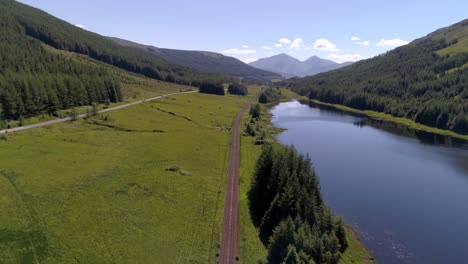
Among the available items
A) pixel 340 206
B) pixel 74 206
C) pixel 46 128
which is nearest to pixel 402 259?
pixel 340 206

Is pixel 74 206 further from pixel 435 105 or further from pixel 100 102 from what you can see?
pixel 435 105

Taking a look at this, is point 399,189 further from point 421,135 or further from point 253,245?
point 421,135

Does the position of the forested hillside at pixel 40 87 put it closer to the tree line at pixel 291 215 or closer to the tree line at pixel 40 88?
the tree line at pixel 40 88

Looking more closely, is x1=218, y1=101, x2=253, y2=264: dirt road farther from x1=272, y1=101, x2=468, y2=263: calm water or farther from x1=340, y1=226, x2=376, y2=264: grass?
x1=272, y1=101, x2=468, y2=263: calm water

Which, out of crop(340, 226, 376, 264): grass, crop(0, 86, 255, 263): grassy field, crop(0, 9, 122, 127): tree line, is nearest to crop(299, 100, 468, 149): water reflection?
crop(0, 86, 255, 263): grassy field

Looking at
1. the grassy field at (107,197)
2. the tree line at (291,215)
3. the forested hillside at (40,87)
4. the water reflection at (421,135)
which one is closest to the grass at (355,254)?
the tree line at (291,215)
